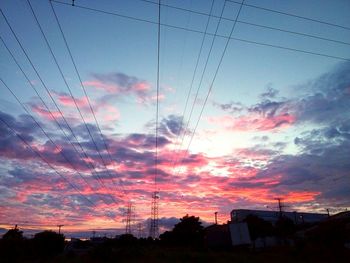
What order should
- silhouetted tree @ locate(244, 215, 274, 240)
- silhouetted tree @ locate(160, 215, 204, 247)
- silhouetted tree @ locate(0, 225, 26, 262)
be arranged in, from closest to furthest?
silhouetted tree @ locate(0, 225, 26, 262) → silhouetted tree @ locate(244, 215, 274, 240) → silhouetted tree @ locate(160, 215, 204, 247)

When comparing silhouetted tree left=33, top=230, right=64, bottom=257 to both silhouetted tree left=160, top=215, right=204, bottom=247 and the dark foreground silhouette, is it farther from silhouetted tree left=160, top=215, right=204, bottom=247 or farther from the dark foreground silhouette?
silhouetted tree left=160, top=215, right=204, bottom=247

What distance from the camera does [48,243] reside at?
88562mm

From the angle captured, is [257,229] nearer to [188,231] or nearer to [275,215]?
[188,231]

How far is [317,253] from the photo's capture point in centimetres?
→ 4144

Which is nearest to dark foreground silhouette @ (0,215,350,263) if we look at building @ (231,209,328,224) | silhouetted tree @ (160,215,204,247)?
Answer: silhouetted tree @ (160,215,204,247)

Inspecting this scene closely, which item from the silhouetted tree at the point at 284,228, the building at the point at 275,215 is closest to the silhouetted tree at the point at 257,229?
the silhouetted tree at the point at 284,228

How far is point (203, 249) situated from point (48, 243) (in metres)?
44.8

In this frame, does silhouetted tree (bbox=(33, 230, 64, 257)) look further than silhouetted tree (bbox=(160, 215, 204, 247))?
No

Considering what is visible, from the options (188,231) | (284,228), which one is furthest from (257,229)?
(188,231)

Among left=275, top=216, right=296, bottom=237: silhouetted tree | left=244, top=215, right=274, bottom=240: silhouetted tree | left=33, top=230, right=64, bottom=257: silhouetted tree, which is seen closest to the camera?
left=244, top=215, right=274, bottom=240: silhouetted tree

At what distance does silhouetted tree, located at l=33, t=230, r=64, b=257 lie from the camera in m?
85.7

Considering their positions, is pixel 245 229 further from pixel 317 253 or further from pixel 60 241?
pixel 60 241

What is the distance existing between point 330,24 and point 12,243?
42294 mm

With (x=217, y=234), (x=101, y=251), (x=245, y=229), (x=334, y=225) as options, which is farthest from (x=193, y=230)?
(x=334, y=225)
